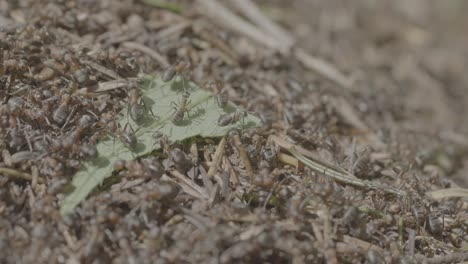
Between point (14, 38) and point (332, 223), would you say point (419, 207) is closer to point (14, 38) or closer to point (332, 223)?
point (332, 223)

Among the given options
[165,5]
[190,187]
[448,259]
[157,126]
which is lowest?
[448,259]

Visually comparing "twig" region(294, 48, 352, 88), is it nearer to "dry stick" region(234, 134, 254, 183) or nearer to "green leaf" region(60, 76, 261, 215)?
"green leaf" region(60, 76, 261, 215)

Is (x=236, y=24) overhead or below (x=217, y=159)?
overhead

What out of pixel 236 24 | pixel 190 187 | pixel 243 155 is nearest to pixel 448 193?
pixel 243 155

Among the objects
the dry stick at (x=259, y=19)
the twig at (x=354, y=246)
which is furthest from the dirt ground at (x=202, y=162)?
the dry stick at (x=259, y=19)

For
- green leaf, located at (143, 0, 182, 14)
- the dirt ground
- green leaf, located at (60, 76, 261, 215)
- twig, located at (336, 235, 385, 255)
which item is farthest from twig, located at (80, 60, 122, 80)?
twig, located at (336, 235, 385, 255)

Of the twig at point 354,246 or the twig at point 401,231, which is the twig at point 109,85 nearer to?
the twig at point 354,246

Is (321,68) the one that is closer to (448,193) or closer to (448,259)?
(448,193)
